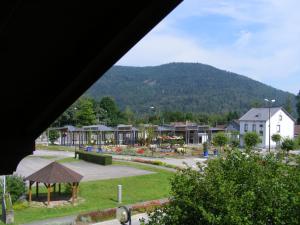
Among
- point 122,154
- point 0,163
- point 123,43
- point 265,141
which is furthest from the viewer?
point 265,141

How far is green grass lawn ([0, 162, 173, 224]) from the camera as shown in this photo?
75.6 ft

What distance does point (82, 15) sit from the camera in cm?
257

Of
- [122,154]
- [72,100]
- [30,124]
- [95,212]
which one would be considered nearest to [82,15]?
[72,100]

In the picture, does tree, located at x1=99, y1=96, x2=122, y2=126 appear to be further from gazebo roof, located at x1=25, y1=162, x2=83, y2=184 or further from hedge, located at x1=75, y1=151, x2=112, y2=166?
gazebo roof, located at x1=25, y1=162, x2=83, y2=184

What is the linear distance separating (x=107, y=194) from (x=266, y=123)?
50.5 meters

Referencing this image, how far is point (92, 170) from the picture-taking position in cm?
4091

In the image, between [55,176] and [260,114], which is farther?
[260,114]

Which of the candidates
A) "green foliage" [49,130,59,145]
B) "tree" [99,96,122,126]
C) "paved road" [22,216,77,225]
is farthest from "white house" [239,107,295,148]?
"paved road" [22,216,77,225]

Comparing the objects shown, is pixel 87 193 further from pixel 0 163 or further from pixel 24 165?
pixel 0 163

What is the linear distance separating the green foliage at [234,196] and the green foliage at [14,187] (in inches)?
567

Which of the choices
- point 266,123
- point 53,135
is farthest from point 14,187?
point 266,123

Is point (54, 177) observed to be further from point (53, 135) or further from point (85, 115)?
point (85, 115)

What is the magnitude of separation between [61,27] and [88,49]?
338 mm

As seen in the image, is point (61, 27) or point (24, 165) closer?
point (61, 27)
